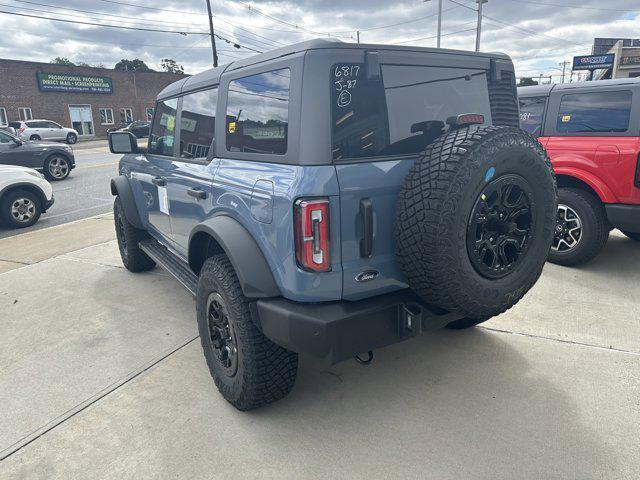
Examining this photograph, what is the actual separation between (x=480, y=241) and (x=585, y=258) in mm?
3333

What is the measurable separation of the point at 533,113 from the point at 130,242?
4.87m

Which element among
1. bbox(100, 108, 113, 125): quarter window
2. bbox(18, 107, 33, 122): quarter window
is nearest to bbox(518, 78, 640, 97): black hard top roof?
bbox(18, 107, 33, 122): quarter window

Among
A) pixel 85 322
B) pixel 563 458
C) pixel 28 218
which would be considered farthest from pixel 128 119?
pixel 563 458

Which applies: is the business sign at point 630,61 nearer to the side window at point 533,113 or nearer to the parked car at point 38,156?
the side window at point 533,113

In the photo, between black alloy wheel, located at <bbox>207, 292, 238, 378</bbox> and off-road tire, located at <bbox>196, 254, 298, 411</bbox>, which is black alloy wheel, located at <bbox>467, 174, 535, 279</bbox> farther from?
black alloy wheel, located at <bbox>207, 292, 238, 378</bbox>

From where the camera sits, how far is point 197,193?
2.95 meters

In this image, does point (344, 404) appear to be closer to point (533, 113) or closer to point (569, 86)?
point (533, 113)

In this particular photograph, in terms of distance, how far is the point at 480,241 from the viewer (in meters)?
2.25

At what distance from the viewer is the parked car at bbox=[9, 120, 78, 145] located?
27.1 metres

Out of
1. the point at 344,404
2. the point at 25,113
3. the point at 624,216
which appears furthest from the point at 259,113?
the point at 25,113

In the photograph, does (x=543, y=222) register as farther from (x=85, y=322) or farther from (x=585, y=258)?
(x=85, y=322)

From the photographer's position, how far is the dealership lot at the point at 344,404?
7.45ft

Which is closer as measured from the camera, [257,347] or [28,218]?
[257,347]

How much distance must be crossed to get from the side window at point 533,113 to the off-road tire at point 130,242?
4.58m
